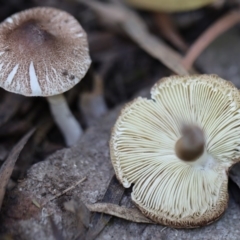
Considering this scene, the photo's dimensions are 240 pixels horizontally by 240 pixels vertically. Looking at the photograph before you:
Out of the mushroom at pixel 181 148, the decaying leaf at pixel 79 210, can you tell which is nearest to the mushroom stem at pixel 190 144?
the mushroom at pixel 181 148

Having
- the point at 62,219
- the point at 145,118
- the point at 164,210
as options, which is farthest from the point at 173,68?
the point at 62,219

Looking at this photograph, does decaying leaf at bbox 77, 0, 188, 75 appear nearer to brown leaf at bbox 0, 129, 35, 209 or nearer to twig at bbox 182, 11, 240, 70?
twig at bbox 182, 11, 240, 70

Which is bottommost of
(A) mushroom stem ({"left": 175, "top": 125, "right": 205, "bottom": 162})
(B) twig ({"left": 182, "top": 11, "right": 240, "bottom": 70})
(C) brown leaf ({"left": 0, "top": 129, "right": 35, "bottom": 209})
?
(C) brown leaf ({"left": 0, "top": 129, "right": 35, "bottom": 209})

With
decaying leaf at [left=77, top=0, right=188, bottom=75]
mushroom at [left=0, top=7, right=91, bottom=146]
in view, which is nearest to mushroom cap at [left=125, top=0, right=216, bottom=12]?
decaying leaf at [left=77, top=0, right=188, bottom=75]

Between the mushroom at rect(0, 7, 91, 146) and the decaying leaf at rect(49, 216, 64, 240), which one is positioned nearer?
the decaying leaf at rect(49, 216, 64, 240)

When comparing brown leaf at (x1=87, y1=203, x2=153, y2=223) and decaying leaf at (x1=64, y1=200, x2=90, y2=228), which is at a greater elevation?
brown leaf at (x1=87, y1=203, x2=153, y2=223)

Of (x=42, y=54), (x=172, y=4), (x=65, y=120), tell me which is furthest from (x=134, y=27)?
(x=42, y=54)

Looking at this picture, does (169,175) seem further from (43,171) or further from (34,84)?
(34,84)
